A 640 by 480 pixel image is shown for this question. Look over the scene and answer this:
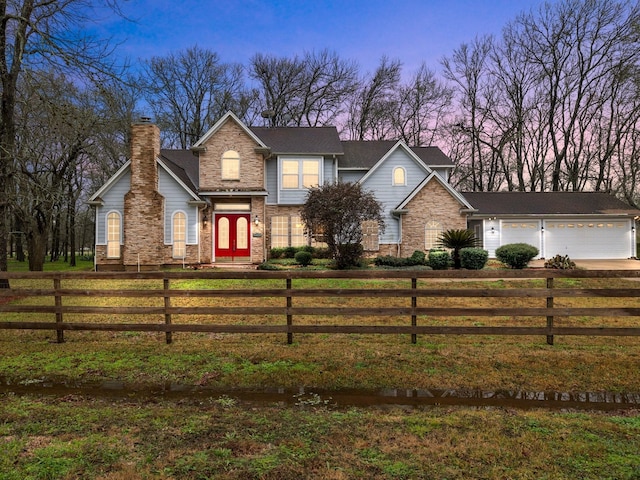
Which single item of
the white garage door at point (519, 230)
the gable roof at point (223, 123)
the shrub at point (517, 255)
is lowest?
the shrub at point (517, 255)

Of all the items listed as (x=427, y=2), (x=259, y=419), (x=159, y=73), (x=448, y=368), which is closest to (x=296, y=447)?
(x=259, y=419)

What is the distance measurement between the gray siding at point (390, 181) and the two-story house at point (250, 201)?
0.06 metres

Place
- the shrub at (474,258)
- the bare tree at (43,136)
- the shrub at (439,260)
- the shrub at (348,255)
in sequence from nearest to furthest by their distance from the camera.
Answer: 1. the bare tree at (43,136)
2. the shrub at (348,255)
3. the shrub at (474,258)
4. the shrub at (439,260)

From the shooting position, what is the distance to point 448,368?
18.5ft

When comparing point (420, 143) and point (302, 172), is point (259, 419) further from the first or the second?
point (420, 143)

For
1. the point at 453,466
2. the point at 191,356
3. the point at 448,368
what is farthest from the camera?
the point at 191,356

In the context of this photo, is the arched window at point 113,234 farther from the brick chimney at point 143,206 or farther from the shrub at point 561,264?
the shrub at point 561,264

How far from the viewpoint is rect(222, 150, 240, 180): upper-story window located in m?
21.3

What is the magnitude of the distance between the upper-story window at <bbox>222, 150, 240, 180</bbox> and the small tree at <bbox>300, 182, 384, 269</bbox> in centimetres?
545

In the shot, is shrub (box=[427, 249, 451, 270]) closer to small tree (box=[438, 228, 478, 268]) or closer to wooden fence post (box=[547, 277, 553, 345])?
small tree (box=[438, 228, 478, 268])

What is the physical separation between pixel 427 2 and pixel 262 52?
86.5ft

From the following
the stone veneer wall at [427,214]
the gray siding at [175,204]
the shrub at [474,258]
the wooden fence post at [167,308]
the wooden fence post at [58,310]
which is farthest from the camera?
the stone veneer wall at [427,214]

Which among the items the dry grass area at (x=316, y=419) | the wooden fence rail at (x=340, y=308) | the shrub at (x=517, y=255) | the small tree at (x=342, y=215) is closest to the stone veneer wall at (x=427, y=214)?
the shrub at (x=517, y=255)

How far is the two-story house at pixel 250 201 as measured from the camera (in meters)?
19.7
